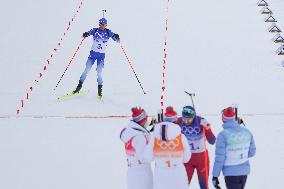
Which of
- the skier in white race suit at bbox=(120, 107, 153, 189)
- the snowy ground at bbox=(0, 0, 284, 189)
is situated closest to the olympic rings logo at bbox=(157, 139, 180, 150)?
the skier in white race suit at bbox=(120, 107, 153, 189)

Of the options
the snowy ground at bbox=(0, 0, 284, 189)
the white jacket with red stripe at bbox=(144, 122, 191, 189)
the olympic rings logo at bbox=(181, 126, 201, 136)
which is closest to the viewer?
the white jacket with red stripe at bbox=(144, 122, 191, 189)

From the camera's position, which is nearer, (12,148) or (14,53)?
(12,148)

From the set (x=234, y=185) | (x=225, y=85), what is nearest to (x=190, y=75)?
(x=225, y=85)

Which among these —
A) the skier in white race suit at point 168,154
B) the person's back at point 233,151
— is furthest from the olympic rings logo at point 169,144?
the person's back at point 233,151

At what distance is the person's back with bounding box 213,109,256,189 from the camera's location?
6.07m

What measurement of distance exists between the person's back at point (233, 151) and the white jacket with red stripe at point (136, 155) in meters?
0.82

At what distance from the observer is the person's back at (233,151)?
19.9 feet

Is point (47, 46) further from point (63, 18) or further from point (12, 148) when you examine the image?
point (12, 148)

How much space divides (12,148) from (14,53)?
17.9 ft

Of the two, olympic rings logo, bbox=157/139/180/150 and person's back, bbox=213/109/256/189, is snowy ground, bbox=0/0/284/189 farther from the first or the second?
olympic rings logo, bbox=157/139/180/150

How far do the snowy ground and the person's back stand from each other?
5.02 ft

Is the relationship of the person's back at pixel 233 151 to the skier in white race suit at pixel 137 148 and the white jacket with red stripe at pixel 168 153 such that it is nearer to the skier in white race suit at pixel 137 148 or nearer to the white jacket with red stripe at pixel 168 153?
the white jacket with red stripe at pixel 168 153

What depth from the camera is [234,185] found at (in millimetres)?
6309

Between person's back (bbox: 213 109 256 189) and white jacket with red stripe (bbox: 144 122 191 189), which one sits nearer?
white jacket with red stripe (bbox: 144 122 191 189)
